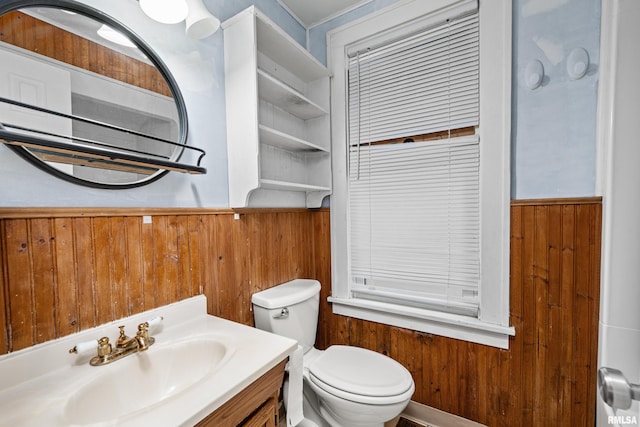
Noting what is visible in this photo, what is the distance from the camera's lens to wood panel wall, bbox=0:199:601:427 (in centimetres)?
78

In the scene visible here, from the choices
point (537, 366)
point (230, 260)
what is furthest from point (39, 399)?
point (537, 366)

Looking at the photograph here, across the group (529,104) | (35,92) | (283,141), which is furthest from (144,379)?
(529,104)

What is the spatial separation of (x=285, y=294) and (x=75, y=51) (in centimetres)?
124

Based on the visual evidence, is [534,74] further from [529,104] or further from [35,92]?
[35,92]

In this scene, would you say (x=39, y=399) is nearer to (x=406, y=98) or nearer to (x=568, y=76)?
(x=406, y=98)

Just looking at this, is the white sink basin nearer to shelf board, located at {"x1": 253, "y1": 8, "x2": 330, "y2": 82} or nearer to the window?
the window

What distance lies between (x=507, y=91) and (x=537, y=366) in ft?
4.22

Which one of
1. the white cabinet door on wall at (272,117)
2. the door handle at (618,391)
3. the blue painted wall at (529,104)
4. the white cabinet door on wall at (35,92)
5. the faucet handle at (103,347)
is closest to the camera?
the door handle at (618,391)

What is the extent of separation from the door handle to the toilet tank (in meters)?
1.14

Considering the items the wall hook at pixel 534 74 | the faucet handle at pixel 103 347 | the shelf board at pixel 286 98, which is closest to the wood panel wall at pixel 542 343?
the wall hook at pixel 534 74

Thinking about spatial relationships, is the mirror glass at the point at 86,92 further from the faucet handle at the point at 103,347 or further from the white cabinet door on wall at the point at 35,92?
the faucet handle at the point at 103,347

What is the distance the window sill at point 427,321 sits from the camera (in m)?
1.33

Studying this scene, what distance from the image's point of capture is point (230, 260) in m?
1.32

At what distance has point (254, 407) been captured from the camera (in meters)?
0.80
